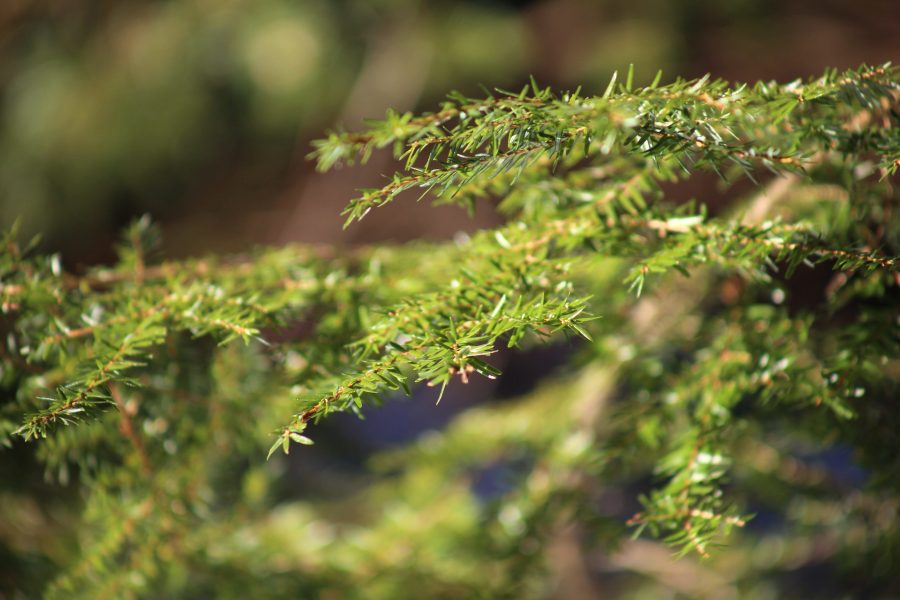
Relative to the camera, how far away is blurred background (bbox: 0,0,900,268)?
1.62 m

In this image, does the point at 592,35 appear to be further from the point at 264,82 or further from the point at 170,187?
the point at 170,187

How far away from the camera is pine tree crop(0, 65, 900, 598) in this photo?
0.91 feet

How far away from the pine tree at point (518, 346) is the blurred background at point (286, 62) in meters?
1.18

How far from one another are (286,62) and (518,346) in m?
1.41

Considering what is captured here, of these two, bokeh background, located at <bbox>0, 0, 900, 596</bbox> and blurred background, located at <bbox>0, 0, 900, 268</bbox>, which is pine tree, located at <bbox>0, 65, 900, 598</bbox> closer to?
bokeh background, located at <bbox>0, 0, 900, 596</bbox>

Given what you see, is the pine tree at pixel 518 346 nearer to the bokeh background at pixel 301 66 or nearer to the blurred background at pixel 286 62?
the bokeh background at pixel 301 66

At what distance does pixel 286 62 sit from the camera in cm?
156

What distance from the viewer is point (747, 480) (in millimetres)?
605

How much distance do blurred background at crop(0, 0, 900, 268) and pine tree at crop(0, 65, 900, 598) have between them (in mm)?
1183

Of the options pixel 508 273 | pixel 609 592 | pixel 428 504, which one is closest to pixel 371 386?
pixel 508 273

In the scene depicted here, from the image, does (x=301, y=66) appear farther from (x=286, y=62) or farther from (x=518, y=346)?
(x=518, y=346)

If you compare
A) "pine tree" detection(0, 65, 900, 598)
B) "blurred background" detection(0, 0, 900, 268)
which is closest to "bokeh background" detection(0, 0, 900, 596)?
"blurred background" detection(0, 0, 900, 268)

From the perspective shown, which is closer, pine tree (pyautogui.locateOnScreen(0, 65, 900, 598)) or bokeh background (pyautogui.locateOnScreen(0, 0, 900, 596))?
pine tree (pyautogui.locateOnScreen(0, 65, 900, 598))

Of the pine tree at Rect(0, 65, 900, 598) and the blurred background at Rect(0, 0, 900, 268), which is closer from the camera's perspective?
the pine tree at Rect(0, 65, 900, 598)
